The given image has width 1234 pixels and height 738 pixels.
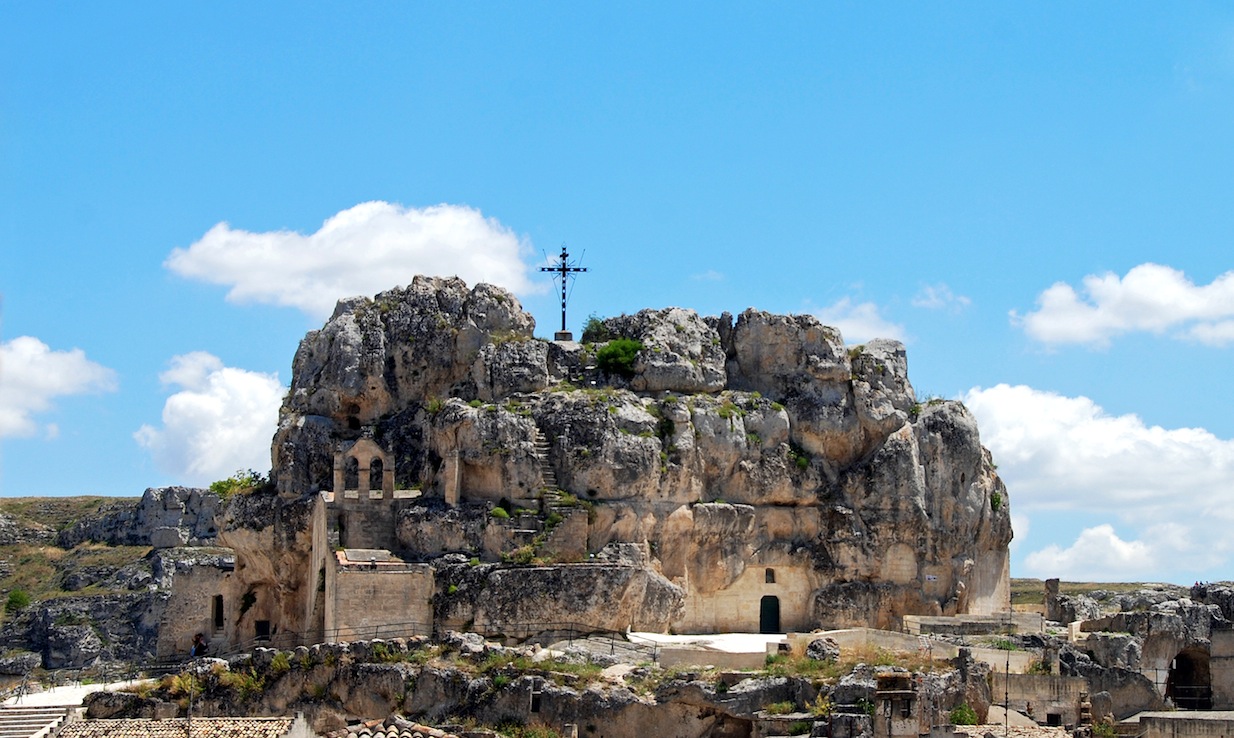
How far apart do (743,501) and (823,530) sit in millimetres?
2757

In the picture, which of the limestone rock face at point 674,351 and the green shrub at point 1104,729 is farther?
the limestone rock face at point 674,351

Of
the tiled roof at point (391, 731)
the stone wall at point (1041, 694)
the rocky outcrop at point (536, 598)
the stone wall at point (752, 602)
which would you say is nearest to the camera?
the tiled roof at point (391, 731)

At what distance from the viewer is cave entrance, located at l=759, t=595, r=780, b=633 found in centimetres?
6184

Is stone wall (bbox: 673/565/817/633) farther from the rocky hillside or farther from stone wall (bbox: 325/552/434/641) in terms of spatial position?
the rocky hillside

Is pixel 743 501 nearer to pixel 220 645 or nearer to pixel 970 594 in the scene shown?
pixel 970 594

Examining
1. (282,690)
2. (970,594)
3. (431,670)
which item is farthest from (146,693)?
(970,594)

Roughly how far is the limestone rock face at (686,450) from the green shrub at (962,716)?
10717 mm

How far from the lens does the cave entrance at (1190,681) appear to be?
5656 centimetres

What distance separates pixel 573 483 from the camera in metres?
58.7

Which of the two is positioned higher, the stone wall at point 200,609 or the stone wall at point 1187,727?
the stone wall at point 200,609

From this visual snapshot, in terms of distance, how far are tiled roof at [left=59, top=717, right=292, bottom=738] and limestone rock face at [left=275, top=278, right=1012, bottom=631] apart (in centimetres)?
924

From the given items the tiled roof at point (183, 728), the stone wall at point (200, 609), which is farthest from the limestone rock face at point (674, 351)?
the tiled roof at point (183, 728)

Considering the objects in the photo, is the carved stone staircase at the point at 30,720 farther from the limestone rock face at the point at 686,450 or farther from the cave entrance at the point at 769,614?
the cave entrance at the point at 769,614

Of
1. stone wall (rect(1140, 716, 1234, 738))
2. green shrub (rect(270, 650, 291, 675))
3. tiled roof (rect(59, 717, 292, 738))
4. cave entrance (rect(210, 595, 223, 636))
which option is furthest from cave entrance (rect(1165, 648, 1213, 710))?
cave entrance (rect(210, 595, 223, 636))
